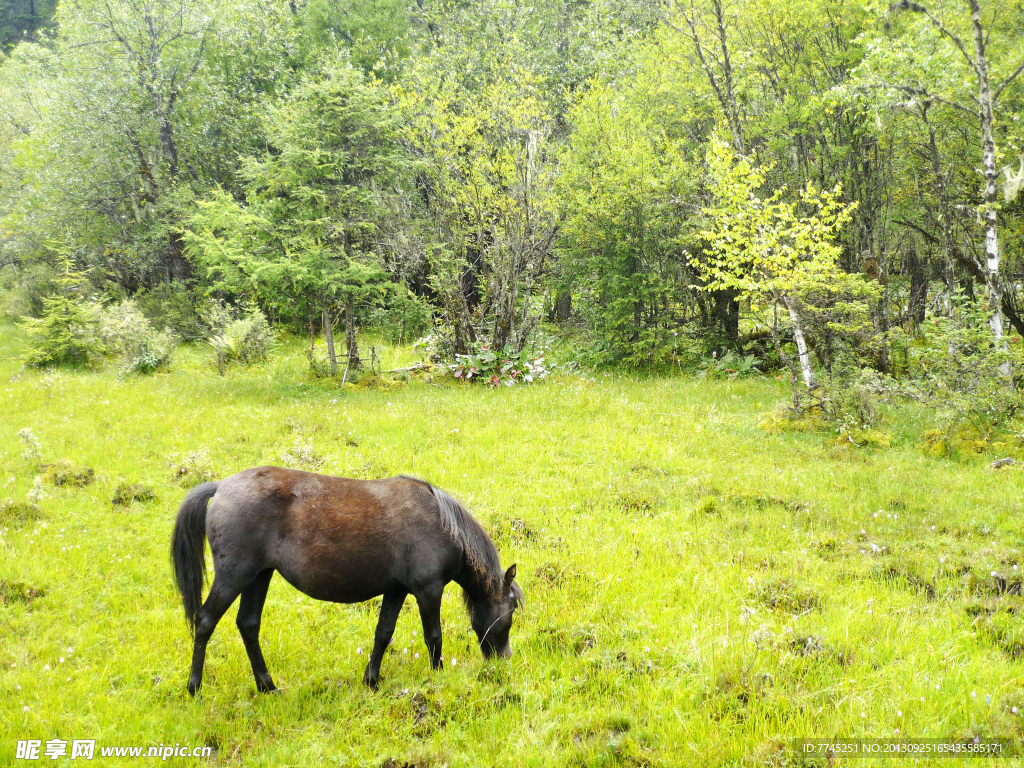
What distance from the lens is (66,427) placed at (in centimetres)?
1138

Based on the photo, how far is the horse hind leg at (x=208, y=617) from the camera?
4352 millimetres

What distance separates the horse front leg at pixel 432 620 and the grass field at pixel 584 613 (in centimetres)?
18

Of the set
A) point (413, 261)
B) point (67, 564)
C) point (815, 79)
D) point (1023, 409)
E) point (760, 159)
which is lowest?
point (67, 564)

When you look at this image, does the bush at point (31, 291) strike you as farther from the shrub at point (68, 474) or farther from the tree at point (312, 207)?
the shrub at point (68, 474)

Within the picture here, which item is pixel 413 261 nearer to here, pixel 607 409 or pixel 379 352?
pixel 379 352

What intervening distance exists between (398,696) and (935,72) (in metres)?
16.0

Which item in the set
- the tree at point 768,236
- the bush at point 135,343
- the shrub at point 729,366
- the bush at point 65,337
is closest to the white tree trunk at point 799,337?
the tree at point 768,236

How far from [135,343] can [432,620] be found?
18091 mm

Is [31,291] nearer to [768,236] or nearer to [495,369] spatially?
[495,369]

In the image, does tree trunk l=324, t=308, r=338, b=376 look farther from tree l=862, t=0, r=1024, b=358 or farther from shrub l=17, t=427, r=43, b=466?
tree l=862, t=0, r=1024, b=358

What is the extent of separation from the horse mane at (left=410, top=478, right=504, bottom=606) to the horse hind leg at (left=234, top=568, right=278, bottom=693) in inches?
60.0

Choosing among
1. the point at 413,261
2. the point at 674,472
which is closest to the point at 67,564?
the point at 674,472

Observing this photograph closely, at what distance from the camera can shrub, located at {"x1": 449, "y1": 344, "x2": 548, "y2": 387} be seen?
1698 centimetres

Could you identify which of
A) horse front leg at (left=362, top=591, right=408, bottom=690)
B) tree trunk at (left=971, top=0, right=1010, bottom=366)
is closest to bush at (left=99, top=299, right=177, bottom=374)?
horse front leg at (left=362, top=591, right=408, bottom=690)
